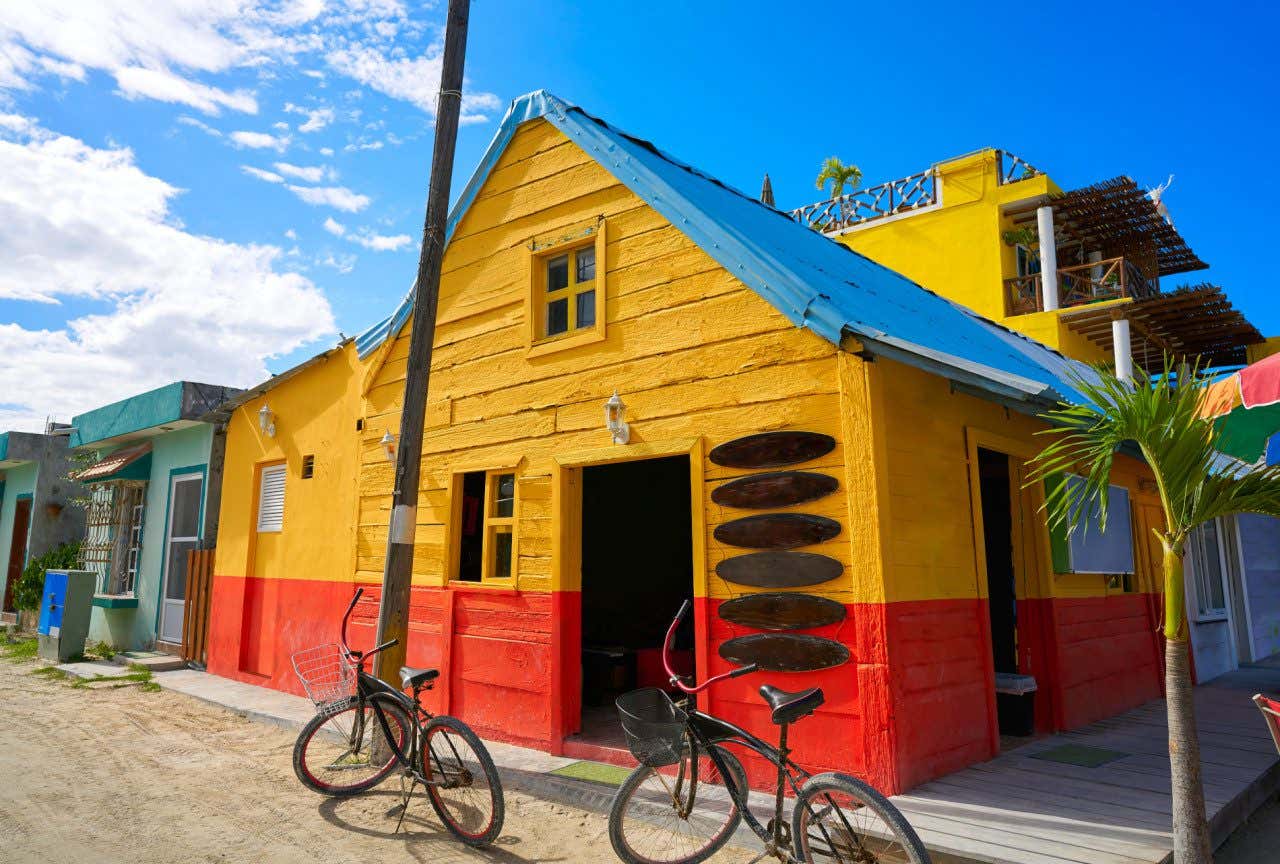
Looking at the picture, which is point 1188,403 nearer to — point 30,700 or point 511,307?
point 511,307

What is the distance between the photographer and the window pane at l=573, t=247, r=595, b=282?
24.0ft

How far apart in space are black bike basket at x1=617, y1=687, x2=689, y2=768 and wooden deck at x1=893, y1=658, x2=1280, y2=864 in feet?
4.55

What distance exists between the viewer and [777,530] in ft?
17.8

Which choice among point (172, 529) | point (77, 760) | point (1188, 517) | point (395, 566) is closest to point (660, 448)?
point (395, 566)

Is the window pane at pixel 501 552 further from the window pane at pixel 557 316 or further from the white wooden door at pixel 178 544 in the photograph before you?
the white wooden door at pixel 178 544

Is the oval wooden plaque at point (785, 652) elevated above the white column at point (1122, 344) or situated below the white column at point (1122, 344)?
below

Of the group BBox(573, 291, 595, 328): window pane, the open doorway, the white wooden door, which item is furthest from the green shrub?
the open doorway

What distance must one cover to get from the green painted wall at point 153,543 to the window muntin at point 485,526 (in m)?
6.63

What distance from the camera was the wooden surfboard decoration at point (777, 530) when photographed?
5.27m

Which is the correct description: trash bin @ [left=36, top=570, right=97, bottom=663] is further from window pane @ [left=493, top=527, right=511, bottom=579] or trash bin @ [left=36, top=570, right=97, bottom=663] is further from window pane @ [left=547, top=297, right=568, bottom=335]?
window pane @ [left=547, top=297, right=568, bottom=335]

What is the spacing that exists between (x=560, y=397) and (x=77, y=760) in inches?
195

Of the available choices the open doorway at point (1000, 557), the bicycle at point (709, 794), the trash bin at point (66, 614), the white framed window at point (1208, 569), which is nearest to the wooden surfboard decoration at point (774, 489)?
the bicycle at point (709, 794)

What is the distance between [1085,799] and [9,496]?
22290 millimetres

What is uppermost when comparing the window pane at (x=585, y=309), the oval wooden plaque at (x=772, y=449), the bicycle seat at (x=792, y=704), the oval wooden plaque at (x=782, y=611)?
the window pane at (x=585, y=309)
